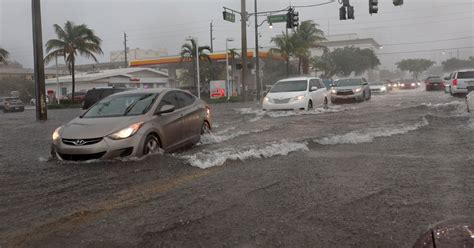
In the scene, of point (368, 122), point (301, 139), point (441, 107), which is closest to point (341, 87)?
point (441, 107)

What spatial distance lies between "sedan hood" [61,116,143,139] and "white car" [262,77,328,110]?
10.7 m

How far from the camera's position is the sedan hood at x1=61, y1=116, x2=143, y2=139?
25.1ft

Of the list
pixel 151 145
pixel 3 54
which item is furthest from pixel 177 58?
pixel 151 145

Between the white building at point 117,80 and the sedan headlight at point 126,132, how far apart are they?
44.0 meters

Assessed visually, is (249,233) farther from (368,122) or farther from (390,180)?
(368,122)

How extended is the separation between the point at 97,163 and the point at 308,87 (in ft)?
41.2

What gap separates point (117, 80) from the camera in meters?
55.2

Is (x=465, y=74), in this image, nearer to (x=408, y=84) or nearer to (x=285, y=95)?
(x=285, y=95)

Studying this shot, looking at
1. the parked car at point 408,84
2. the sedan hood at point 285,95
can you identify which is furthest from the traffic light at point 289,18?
the parked car at point 408,84

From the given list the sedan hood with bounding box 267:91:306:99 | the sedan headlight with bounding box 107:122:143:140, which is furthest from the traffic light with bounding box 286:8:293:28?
the sedan headlight with bounding box 107:122:143:140

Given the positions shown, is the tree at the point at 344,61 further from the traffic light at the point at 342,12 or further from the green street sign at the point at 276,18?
the traffic light at the point at 342,12

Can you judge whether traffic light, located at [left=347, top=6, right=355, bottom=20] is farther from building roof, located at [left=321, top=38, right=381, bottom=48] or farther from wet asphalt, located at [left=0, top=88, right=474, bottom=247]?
building roof, located at [left=321, top=38, right=381, bottom=48]

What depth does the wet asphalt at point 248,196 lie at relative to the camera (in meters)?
4.07

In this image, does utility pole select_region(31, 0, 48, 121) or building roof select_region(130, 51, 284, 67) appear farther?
building roof select_region(130, 51, 284, 67)
